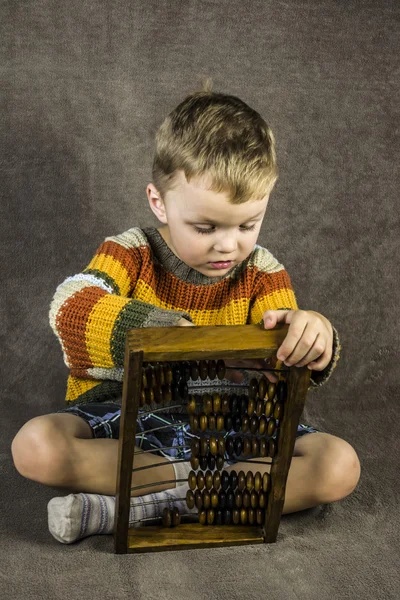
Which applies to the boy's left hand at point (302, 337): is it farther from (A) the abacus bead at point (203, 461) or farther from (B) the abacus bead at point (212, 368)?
(A) the abacus bead at point (203, 461)

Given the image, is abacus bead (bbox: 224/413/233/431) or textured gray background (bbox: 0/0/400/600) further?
textured gray background (bbox: 0/0/400/600)

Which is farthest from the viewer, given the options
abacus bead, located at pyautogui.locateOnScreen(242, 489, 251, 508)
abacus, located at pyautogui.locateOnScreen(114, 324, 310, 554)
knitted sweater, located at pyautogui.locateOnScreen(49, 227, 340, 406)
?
knitted sweater, located at pyautogui.locateOnScreen(49, 227, 340, 406)

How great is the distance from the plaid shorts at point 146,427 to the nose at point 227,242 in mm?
318

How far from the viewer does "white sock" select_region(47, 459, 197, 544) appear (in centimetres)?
130

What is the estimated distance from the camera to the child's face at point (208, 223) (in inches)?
55.0

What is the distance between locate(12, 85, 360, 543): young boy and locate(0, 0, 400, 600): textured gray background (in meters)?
0.28

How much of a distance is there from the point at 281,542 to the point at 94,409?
0.42 metres

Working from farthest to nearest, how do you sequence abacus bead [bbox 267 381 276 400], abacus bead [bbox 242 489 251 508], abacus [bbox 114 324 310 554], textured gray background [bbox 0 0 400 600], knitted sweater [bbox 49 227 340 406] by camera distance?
textured gray background [bbox 0 0 400 600]
knitted sweater [bbox 49 227 340 406]
abacus bead [bbox 242 489 251 508]
abacus bead [bbox 267 381 276 400]
abacus [bbox 114 324 310 554]

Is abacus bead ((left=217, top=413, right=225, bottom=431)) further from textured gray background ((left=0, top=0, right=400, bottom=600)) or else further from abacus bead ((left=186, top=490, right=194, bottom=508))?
textured gray background ((left=0, top=0, right=400, bottom=600))

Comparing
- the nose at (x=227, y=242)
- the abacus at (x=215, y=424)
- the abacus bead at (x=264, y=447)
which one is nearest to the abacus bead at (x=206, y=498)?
the abacus at (x=215, y=424)

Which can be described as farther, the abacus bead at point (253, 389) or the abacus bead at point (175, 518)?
the abacus bead at point (175, 518)

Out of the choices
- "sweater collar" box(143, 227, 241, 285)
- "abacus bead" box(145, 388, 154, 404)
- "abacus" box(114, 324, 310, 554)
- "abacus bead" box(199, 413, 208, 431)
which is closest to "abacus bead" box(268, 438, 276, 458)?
"abacus" box(114, 324, 310, 554)

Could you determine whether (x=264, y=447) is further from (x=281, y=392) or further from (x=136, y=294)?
(x=136, y=294)

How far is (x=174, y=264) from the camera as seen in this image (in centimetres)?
165
